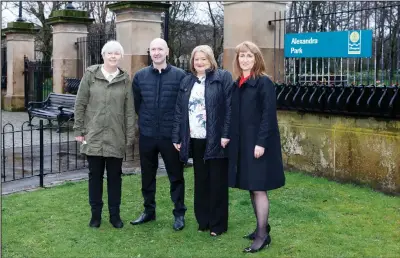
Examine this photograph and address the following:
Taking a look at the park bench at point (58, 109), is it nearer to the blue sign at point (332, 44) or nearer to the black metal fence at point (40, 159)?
the black metal fence at point (40, 159)

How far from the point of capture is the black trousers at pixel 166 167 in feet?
17.7

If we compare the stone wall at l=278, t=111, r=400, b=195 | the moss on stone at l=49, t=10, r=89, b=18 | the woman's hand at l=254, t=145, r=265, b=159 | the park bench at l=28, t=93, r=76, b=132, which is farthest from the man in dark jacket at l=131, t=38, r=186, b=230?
the moss on stone at l=49, t=10, r=89, b=18

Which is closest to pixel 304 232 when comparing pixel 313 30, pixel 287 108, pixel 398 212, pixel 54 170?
pixel 398 212

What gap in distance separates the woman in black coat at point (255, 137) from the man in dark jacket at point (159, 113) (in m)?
0.75

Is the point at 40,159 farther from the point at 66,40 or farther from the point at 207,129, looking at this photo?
the point at 66,40

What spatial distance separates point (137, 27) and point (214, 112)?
643cm

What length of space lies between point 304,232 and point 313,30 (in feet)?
12.6

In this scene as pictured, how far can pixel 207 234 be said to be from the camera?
525 cm

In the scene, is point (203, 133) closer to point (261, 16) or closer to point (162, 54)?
point (162, 54)

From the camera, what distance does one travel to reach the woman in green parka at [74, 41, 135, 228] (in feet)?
17.4

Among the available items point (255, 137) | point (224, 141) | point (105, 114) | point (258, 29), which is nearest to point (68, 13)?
point (258, 29)

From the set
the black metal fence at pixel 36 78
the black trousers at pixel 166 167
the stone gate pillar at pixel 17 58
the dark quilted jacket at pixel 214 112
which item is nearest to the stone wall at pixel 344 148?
the dark quilted jacket at pixel 214 112

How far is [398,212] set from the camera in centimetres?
595

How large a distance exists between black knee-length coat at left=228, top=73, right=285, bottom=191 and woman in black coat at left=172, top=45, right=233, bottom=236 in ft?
0.73
